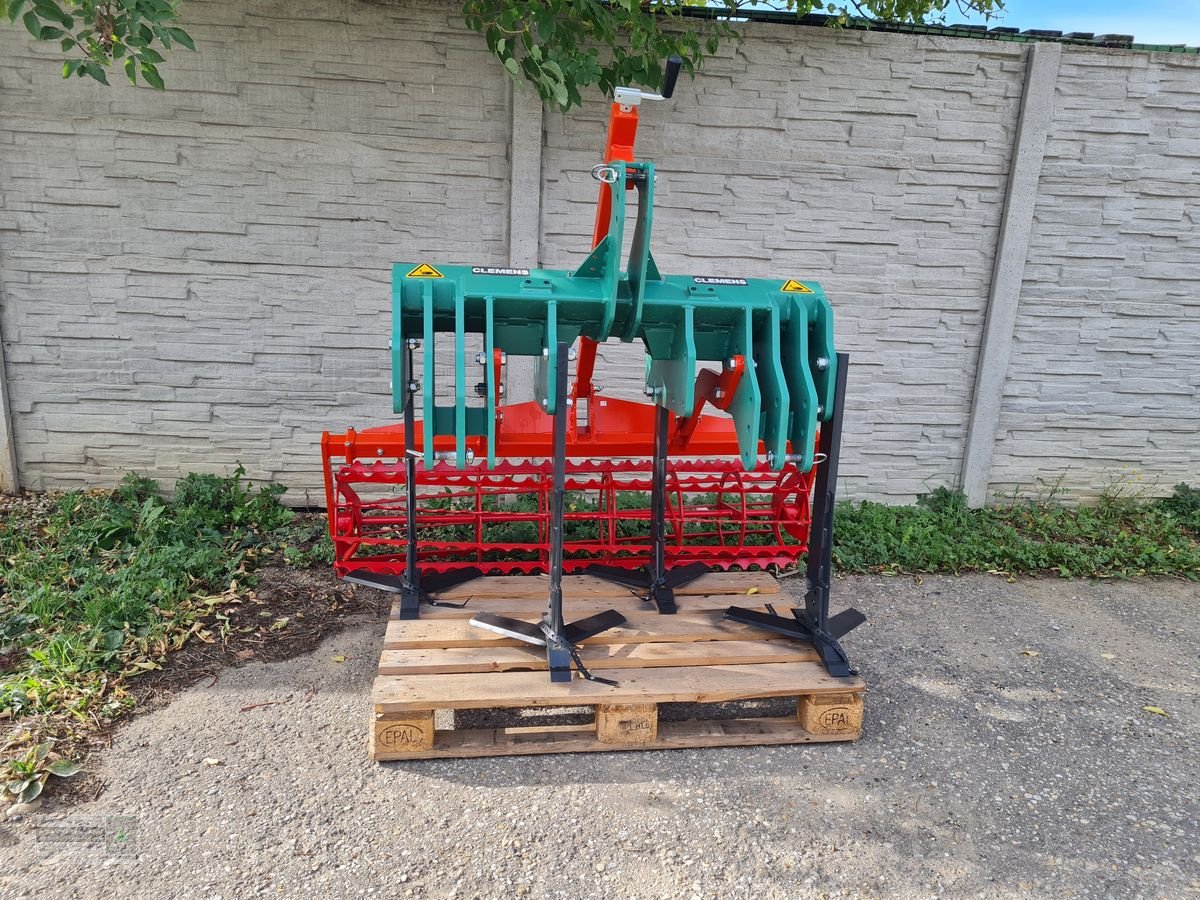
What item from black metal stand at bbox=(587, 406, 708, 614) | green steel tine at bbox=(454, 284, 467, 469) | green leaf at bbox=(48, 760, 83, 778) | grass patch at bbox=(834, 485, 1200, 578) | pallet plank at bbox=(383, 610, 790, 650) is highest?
green steel tine at bbox=(454, 284, 467, 469)

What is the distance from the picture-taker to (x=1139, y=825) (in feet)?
8.44

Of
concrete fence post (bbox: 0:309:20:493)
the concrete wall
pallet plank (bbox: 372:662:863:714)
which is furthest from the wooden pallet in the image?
concrete fence post (bbox: 0:309:20:493)

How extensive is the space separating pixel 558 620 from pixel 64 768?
1.73 metres

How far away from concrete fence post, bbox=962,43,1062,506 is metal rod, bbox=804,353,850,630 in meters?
2.68

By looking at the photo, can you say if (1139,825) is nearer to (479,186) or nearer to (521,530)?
(521,530)

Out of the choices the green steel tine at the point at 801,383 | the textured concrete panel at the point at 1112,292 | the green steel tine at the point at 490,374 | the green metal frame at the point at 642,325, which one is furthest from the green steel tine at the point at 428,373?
the textured concrete panel at the point at 1112,292

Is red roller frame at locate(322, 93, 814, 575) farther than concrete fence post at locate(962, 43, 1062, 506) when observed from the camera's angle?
No

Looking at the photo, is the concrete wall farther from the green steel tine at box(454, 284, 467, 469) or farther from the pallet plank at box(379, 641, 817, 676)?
the pallet plank at box(379, 641, 817, 676)

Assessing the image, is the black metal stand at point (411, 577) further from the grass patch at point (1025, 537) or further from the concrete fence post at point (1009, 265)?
the concrete fence post at point (1009, 265)

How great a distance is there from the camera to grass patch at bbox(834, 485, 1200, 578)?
15.2ft

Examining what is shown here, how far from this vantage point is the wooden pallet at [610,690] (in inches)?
107

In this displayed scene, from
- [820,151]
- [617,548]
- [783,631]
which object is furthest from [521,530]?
[820,151]

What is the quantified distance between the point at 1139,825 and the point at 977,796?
51 centimetres

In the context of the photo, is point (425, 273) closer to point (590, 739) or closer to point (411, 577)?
point (411, 577)
